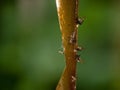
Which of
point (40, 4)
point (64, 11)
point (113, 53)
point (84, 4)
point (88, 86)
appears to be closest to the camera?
point (64, 11)

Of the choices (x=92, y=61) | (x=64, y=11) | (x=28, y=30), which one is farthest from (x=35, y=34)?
(x=64, y=11)

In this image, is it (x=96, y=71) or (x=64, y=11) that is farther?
(x=96, y=71)

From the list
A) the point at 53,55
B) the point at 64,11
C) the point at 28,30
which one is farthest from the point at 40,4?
the point at 64,11

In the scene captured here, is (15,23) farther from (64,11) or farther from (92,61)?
(64,11)

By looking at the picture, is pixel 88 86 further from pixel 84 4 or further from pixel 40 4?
pixel 40 4

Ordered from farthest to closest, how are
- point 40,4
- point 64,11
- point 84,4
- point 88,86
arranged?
1. point 40,4
2. point 84,4
3. point 88,86
4. point 64,11

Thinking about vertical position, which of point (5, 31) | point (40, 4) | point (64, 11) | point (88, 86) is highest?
point (64, 11)

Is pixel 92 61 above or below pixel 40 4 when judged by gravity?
below
